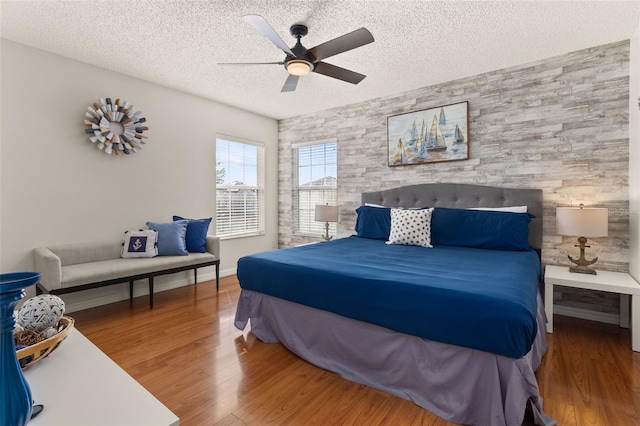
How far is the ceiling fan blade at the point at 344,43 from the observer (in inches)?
85.0

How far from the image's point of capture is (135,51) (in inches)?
118

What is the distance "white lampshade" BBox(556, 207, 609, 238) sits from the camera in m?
2.56

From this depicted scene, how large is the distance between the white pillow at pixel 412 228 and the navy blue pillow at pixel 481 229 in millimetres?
157

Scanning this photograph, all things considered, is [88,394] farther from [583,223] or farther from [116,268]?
[583,223]

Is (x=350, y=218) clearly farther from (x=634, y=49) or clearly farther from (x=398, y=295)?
(x=634, y=49)

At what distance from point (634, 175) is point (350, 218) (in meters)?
3.06

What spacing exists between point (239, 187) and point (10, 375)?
14.0ft

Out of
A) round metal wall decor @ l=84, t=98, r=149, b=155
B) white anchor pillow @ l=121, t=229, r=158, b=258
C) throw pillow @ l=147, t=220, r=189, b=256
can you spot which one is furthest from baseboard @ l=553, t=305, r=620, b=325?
round metal wall decor @ l=84, t=98, r=149, b=155

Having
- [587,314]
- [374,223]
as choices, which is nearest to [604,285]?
[587,314]

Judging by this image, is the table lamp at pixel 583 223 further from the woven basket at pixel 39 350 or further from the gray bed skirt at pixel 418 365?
the woven basket at pixel 39 350

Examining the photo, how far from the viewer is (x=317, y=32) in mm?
2674

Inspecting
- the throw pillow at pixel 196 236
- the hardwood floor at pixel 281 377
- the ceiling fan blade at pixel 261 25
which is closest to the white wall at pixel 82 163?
the throw pillow at pixel 196 236

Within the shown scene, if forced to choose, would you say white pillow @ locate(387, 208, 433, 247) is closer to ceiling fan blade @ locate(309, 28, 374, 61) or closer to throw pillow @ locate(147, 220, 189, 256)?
ceiling fan blade @ locate(309, 28, 374, 61)

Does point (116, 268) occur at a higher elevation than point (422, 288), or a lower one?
lower
